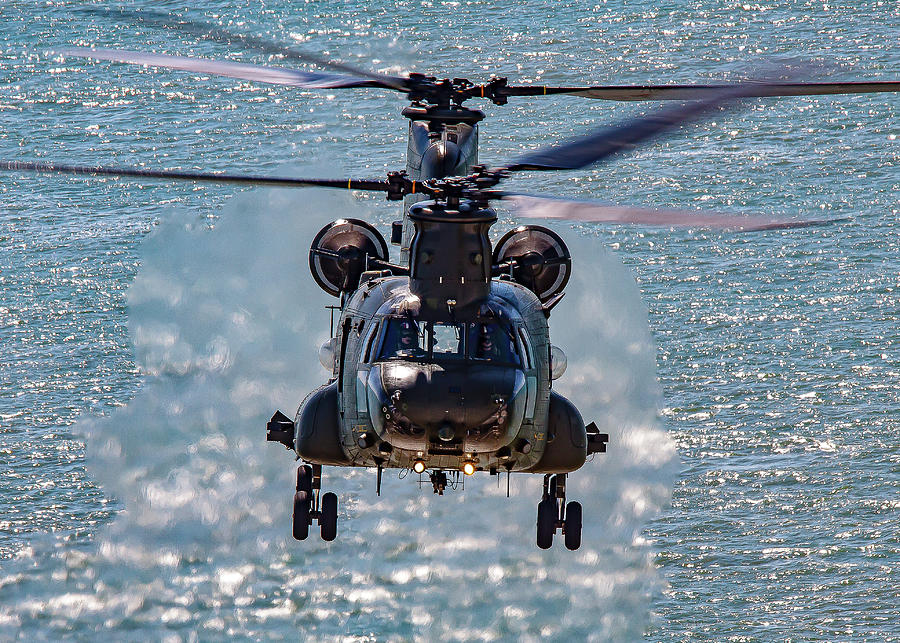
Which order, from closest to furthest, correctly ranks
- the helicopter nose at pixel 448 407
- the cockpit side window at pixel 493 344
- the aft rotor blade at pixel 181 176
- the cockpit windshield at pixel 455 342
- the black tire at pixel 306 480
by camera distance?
the aft rotor blade at pixel 181 176 → the helicopter nose at pixel 448 407 → the cockpit windshield at pixel 455 342 → the cockpit side window at pixel 493 344 → the black tire at pixel 306 480

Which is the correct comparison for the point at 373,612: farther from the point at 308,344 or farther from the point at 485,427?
the point at 485,427

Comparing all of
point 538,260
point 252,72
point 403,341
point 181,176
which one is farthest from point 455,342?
point 252,72

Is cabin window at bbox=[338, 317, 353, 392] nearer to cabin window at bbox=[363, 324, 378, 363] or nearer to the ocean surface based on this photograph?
cabin window at bbox=[363, 324, 378, 363]

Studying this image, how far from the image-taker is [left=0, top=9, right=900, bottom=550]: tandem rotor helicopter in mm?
25234

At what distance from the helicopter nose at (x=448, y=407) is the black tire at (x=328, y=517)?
474 cm

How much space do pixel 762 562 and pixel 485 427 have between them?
3329cm

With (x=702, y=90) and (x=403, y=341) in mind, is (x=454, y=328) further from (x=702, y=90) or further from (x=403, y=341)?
(x=702, y=90)

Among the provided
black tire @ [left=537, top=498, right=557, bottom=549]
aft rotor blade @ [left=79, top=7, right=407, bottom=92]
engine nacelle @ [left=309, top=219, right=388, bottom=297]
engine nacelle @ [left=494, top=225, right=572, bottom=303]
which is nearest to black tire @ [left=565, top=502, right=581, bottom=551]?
black tire @ [left=537, top=498, right=557, bottom=549]

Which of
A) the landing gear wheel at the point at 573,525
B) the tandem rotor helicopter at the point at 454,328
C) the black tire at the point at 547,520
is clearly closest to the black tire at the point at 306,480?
the tandem rotor helicopter at the point at 454,328

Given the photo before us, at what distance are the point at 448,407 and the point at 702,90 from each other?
25.3ft

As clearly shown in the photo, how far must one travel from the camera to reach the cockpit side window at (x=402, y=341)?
2697 cm

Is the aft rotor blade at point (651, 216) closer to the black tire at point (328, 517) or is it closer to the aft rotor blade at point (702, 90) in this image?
the aft rotor blade at point (702, 90)

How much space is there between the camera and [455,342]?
27.7 meters

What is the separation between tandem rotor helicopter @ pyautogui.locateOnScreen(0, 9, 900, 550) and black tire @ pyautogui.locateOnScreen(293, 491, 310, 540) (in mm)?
36
